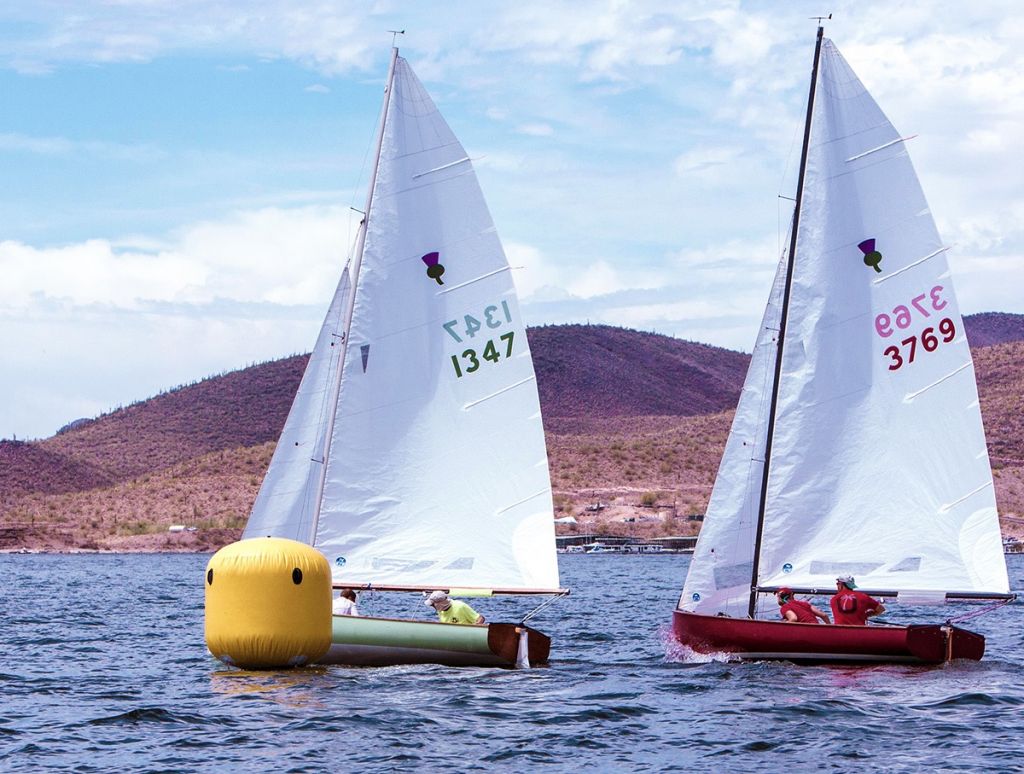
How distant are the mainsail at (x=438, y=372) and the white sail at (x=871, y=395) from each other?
4.40 metres

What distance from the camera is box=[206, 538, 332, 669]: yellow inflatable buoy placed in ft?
72.4

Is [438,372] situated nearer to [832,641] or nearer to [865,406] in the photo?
[865,406]

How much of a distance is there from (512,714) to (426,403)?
6643 millimetres

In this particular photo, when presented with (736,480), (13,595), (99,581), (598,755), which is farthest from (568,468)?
(598,755)

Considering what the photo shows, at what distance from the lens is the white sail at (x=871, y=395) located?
84.5 feet

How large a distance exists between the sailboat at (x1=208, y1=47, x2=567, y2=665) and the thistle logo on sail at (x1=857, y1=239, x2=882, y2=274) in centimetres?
594

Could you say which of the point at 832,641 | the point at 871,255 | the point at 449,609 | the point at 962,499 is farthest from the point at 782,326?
the point at 449,609

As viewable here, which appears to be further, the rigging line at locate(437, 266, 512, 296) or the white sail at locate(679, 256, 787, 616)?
the white sail at locate(679, 256, 787, 616)

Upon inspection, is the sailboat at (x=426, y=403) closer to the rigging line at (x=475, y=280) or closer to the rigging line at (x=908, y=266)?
the rigging line at (x=475, y=280)

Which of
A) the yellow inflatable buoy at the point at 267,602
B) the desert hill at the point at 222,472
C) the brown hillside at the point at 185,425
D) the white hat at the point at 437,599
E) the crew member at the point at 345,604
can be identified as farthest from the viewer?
the brown hillside at the point at 185,425

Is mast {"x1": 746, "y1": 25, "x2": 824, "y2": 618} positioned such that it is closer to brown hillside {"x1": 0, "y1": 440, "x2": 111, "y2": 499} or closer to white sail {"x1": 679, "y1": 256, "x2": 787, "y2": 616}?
white sail {"x1": 679, "y1": 256, "x2": 787, "y2": 616}

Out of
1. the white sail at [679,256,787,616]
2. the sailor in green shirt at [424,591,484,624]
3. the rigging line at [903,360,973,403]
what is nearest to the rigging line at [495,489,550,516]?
the sailor in green shirt at [424,591,484,624]

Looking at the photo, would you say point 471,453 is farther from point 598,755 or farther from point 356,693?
point 598,755

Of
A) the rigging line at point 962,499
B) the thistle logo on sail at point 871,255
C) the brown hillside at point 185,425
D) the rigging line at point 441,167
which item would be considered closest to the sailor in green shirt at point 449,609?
the rigging line at point 441,167
